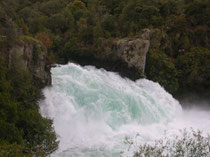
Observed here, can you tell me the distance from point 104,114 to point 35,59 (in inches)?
267

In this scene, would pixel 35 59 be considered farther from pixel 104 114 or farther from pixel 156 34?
pixel 156 34

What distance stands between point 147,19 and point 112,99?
1508cm

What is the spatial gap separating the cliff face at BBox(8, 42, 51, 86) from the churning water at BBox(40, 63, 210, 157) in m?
1.15

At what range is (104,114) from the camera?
18.1 m

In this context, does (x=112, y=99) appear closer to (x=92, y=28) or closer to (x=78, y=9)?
(x=92, y=28)

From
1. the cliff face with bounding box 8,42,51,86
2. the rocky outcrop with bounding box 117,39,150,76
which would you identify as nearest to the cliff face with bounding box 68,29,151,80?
the rocky outcrop with bounding box 117,39,150,76

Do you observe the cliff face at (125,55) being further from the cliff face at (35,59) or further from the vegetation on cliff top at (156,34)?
the cliff face at (35,59)

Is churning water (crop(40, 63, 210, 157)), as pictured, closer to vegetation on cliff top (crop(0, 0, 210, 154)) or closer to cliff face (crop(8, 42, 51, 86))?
cliff face (crop(8, 42, 51, 86))

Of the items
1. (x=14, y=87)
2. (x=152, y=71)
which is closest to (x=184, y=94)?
(x=152, y=71)

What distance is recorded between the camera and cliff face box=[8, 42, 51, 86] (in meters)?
15.5

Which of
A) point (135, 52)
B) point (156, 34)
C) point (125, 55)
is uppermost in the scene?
point (156, 34)

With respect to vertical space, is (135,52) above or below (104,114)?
above

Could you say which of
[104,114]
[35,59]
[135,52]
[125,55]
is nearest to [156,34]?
[135,52]

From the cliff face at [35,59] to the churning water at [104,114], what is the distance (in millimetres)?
1154
